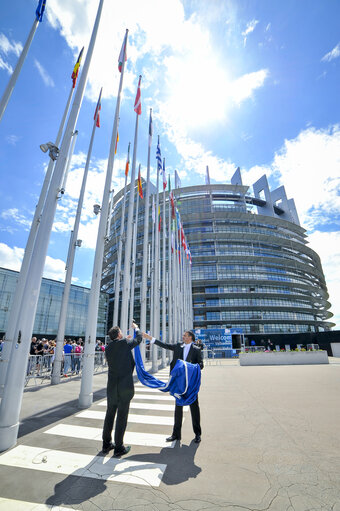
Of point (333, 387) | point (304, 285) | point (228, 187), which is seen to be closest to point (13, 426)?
point (333, 387)

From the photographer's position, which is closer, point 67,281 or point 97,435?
point 97,435

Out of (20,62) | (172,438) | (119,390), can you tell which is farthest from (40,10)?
(172,438)

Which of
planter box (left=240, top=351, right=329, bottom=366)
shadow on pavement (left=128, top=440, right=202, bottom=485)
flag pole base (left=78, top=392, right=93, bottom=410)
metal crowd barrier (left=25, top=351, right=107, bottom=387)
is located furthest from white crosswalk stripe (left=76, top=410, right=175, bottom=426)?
planter box (left=240, top=351, right=329, bottom=366)

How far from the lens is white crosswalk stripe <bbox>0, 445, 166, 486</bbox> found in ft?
9.96

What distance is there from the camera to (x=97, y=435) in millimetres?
4473

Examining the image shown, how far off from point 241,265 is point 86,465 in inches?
2249

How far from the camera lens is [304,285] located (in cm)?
6156

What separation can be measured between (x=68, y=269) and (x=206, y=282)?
46.3 m

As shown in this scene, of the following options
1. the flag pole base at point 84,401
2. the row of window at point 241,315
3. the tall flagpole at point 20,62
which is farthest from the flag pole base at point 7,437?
the row of window at point 241,315

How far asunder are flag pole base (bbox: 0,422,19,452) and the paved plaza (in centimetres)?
14

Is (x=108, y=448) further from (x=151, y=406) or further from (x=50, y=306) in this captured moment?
(x=50, y=306)

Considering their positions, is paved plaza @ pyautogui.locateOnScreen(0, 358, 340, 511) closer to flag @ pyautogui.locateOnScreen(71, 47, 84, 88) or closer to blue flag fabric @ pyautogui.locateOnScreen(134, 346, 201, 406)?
blue flag fabric @ pyautogui.locateOnScreen(134, 346, 201, 406)

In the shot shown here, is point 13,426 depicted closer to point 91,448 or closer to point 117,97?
point 91,448

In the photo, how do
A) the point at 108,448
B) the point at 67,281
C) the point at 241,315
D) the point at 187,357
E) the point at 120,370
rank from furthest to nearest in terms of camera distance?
1. the point at 241,315
2. the point at 67,281
3. the point at 187,357
4. the point at 120,370
5. the point at 108,448
